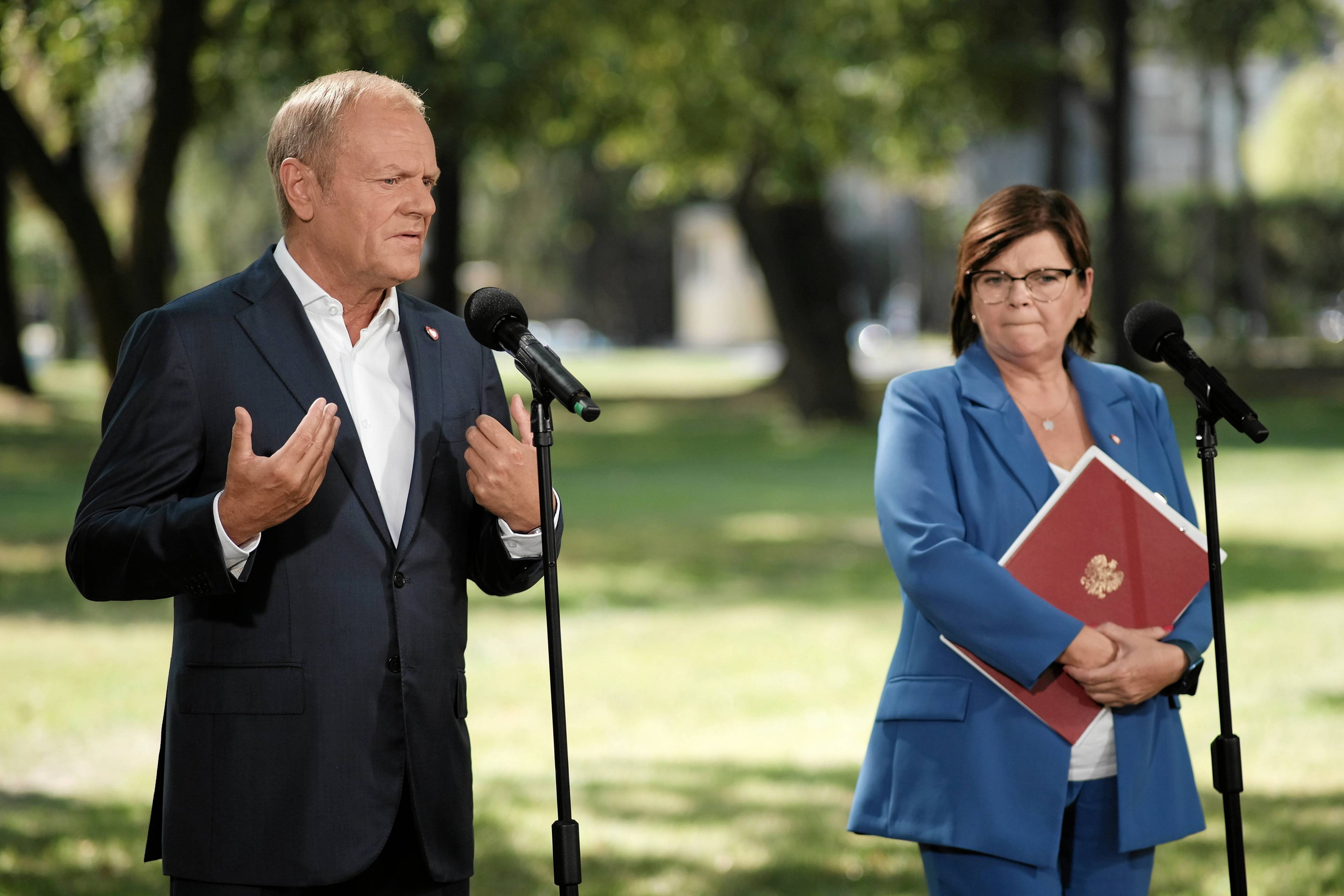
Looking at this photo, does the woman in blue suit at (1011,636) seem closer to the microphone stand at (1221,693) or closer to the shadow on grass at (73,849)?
the microphone stand at (1221,693)

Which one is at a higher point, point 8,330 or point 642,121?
point 642,121

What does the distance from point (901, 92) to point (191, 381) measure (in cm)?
2304

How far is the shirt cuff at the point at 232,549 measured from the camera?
2877 mm

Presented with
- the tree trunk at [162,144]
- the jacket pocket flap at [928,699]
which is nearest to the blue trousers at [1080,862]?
the jacket pocket flap at [928,699]

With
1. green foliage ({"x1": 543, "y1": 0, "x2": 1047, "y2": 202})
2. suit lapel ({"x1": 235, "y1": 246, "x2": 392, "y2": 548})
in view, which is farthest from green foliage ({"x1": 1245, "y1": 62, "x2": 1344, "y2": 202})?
suit lapel ({"x1": 235, "y1": 246, "x2": 392, "y2": 548})

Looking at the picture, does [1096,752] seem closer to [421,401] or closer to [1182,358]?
[1182,358]

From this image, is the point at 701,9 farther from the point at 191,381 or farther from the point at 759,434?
the point at 191,381

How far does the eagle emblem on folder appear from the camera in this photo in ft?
11.9

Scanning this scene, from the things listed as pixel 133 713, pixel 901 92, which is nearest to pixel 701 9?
pixel 901 92

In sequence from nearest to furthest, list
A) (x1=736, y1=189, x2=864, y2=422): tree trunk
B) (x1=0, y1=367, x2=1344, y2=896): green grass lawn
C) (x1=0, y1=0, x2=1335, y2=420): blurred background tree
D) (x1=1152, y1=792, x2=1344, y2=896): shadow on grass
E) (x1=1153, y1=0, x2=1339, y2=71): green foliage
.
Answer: (x1=1152, y1=792, x2=1344, y2=896): shadow on grass
(x1=0, y1=367, x2=1344, y2=896): green grass lawn
(x1=0, y1=0, x2=1335, y2=420): blurred background tree
(x1=736, y1=189, x2=864, y2=422): tree trunk
(x1=1153, y1=0, x2=1339, y2=71): green foliage

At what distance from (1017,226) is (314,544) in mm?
1773

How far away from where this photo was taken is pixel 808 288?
26828mm

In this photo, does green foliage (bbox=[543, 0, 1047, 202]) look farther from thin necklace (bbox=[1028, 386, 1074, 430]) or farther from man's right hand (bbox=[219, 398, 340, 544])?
man's right hand (bbox=[219, 398, 340, 544])

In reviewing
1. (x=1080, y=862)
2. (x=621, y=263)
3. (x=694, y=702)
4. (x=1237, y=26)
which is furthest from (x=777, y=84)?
(x=621, y=263)
